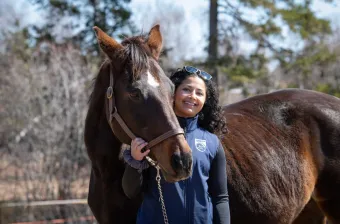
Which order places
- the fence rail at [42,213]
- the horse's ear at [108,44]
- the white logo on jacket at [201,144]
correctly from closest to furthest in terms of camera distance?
the white logo on jacket at [201,144] < the horse's ear at [108,44] < the fence rail at [42,213]

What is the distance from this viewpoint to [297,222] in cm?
488

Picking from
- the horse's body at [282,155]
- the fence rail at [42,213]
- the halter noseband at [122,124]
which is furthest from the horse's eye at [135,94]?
the fence rail at [42,213]

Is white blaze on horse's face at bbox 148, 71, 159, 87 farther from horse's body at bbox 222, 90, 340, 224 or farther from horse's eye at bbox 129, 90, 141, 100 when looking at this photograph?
horse's body at bbox 222, 90, 340, 224

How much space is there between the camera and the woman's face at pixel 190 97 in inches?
109

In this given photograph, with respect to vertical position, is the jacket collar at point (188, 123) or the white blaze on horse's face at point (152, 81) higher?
the white blaze on horse's face at point (152, 81)

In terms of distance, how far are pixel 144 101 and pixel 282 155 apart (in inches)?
70.4

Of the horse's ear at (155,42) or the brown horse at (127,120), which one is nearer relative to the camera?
the brown horse at (127,120)

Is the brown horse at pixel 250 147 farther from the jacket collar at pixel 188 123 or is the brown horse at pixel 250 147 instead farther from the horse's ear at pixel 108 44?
the jacket collar at pixel 188 123

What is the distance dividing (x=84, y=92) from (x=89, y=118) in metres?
7.76

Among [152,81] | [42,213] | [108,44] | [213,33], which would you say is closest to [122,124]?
[152,81]

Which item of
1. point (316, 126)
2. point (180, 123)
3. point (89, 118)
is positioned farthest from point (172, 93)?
point (316, 126)

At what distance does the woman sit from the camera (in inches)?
102

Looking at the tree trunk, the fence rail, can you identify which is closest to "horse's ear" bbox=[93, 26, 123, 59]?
the fence rail

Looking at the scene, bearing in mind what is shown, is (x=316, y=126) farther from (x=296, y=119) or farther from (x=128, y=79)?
(x=128, y=79)
